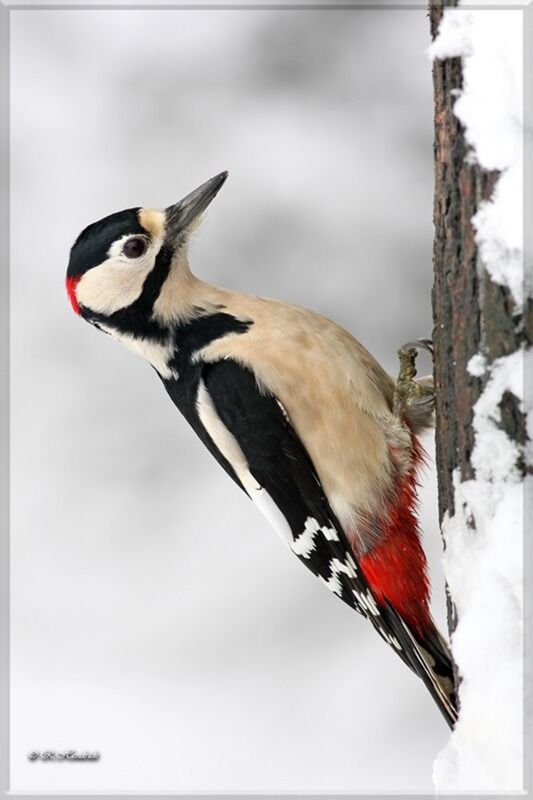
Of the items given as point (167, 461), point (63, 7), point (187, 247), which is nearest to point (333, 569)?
point (187, 247)

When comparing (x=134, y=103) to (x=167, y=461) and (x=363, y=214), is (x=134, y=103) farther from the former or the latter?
(x=167, y=461)

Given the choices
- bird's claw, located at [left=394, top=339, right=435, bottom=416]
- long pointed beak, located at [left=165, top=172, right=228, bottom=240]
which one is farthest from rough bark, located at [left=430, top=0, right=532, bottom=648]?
long pointed beak, located at [left=165, top=172, right=228, bottom=240]

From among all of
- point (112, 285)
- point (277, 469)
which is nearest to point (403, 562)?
point (277, 469)

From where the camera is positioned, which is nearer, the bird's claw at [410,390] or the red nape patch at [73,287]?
the bird's claw at [410,390]

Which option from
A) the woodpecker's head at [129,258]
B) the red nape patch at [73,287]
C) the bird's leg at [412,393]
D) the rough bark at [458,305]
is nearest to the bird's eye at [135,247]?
the woodpecker's head at [129,258]

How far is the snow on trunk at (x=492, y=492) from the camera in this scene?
1.12m

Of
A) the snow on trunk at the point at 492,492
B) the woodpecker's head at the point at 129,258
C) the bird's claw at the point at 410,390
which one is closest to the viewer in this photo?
the snow on trunk at the point at 492,492

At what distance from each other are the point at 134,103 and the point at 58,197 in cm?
33

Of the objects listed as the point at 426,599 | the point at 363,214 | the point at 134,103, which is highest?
the point at 134,103

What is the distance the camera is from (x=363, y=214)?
277 centimetres

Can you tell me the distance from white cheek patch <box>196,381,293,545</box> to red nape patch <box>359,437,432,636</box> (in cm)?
17

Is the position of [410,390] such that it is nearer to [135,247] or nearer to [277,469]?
[277,469]

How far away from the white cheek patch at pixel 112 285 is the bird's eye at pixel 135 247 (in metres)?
0.02

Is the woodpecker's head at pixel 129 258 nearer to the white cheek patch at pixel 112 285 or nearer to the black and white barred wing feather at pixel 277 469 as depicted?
the white cheek patch at pixel 112 285
